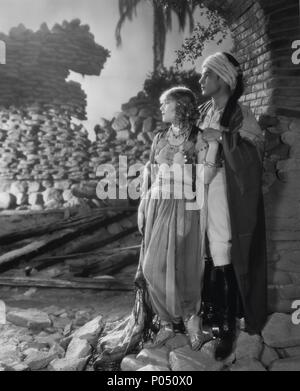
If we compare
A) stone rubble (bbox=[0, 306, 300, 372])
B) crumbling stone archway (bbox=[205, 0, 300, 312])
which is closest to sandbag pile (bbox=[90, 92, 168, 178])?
crumbling stone archway (bbox=[205, 0, 300, 312])

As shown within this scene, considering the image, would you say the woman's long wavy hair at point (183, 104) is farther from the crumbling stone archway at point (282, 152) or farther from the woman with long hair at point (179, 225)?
the crumbling stone archway at point (282, 152)

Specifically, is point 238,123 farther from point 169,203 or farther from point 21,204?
point 21,204

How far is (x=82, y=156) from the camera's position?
10.4 metres

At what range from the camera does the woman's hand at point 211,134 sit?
2584 mm

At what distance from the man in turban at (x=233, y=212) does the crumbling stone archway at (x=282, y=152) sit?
0.34 m

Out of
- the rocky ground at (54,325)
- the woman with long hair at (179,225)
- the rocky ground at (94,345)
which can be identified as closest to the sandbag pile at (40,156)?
the rocky ground at (54,325)

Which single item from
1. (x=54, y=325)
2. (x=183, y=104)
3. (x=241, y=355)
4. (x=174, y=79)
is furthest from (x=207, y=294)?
(x=174, y=79)

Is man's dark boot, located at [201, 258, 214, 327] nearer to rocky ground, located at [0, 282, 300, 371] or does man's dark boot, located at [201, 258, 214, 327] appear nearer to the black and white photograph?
the black and white photograph

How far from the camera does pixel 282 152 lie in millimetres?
2967

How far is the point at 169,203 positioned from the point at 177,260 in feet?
1.30

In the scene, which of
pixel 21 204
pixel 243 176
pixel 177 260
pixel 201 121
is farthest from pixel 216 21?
pixel 21 204

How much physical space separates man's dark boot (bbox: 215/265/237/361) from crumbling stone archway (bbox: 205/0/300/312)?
20.4 inches

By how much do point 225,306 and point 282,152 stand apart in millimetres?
1224

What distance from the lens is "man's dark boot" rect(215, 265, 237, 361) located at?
2575 millimetres
